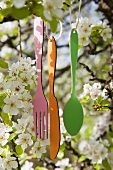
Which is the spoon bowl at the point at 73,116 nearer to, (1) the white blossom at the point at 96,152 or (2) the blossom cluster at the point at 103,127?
(1) the white blossom at the point at 96,152

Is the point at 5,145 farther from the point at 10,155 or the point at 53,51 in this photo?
the point at 53,51

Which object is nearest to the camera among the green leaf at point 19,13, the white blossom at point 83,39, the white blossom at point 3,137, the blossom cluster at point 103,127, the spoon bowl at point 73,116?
the green leaf at point 19,13

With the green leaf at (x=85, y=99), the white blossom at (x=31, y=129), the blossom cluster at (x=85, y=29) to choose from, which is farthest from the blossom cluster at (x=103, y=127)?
the white blossom at (x=31, y=129)

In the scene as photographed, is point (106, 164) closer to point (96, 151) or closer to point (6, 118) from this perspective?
point (96, 151)

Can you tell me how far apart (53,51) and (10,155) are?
0.28 m

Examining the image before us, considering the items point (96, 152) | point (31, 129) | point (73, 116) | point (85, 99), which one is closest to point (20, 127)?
point (31, 129)

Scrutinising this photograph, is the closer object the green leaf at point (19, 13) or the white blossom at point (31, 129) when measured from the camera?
the green leaf at point (19, 13)

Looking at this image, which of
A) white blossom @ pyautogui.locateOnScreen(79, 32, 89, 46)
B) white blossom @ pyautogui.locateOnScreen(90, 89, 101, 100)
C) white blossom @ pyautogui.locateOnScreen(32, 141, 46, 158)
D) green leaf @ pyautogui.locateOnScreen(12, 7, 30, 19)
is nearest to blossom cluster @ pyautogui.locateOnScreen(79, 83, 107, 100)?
white blossom @ pyautogui.locateOnScreen(90, 89, 101, 100)

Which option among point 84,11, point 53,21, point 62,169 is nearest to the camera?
point 53,21

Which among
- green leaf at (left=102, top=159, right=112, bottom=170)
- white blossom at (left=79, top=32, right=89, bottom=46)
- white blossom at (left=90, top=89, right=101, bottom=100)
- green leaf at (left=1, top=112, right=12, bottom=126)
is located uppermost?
white blossom at (left=79, top=32, right=89, bottom=46)

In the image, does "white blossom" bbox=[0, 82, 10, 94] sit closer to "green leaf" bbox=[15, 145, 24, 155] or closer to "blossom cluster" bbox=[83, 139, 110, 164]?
"green leaf" bbox=[15, 145, 24, 155]

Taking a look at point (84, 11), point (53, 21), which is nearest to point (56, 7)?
point (53, 21)

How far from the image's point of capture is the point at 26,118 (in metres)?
0.98

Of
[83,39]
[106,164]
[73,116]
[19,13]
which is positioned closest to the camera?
[19,13]
